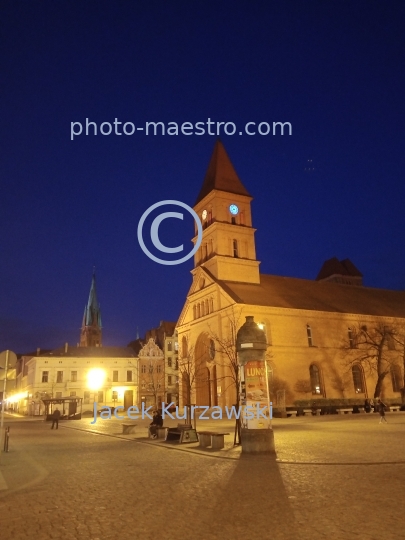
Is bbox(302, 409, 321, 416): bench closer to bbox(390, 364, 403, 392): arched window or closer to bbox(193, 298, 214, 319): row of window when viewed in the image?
bbox(193, 298, 214, 319): row of window

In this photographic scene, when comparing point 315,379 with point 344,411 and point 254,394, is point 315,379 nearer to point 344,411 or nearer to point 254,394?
point 344,411

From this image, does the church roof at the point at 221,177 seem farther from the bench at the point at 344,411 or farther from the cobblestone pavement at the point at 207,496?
the cobblestone pavement at the point at 207,496

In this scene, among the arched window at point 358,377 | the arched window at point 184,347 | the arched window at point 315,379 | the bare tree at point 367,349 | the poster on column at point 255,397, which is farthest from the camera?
the arched window at point 184,347

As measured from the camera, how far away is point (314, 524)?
21.9ft

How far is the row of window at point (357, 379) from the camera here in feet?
155

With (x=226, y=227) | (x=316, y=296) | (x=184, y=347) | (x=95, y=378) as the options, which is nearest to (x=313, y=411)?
(x=316, y=296)

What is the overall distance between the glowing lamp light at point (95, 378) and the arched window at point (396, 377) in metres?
42.9

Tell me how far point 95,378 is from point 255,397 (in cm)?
5888

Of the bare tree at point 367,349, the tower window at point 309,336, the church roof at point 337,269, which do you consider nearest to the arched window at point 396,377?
the bare tree at point 367,349

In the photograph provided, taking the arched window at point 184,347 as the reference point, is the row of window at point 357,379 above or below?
below

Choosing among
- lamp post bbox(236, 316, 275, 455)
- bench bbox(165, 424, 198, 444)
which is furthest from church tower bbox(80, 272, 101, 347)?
lamp post bbox(236, 316, 275, 455)

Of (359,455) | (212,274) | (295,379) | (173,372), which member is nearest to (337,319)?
(295,379)

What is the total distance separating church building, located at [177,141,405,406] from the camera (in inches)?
1786

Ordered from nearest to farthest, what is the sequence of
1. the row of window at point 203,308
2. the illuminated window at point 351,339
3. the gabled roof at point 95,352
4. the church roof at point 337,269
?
the row of window at point 203,308, the illuminated window at point 351,339, the gabled roof at point 95,352, the church roof at point 337,269
